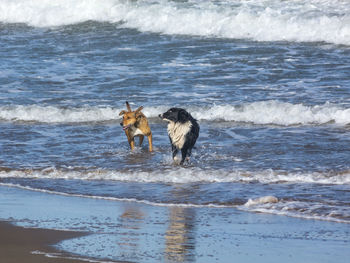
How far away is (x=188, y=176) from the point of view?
954 centimetres

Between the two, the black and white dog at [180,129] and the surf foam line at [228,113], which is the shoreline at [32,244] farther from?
the surf foam line at [228,113]

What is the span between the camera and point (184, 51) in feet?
68.7

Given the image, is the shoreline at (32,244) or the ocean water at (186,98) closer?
the shoreline at (32,244)

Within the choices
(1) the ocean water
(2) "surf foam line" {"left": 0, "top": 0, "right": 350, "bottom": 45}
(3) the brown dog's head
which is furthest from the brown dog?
(2) "surf foam line" {"left": 0, "top": 0, "right": 350, "bottom": 45}

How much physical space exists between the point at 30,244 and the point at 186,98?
32.0 feet

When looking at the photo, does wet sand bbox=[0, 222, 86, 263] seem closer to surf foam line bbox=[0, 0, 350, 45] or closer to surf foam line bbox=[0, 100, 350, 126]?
surf foam line bbox=[0, 100, 350, 126]

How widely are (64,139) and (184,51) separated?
356 inches

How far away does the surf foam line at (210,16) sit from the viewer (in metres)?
22.1

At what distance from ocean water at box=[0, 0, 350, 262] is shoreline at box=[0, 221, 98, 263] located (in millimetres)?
475

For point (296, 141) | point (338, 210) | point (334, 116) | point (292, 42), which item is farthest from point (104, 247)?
point (292, 42)

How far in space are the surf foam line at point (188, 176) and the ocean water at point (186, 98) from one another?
27 millimetres

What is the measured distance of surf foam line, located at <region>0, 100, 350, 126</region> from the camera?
526 inches

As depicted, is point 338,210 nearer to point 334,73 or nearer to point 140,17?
point 334,73

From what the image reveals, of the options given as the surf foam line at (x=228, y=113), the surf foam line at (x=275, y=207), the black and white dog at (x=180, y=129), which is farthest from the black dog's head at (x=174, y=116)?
the surf foam line at (x=228, y=113)
